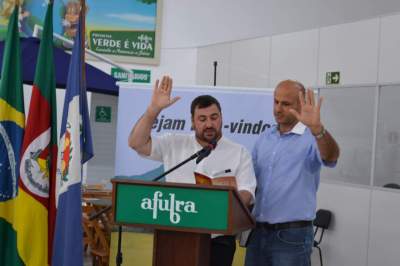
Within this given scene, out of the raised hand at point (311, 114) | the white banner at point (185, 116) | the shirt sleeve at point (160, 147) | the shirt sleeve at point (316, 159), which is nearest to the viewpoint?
the raised hand at point (311, 114)

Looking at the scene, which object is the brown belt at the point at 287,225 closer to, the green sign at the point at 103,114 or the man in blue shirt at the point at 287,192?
the man in blue shirt at the point at 287,192

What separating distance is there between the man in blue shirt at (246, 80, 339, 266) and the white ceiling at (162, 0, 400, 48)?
4.60m

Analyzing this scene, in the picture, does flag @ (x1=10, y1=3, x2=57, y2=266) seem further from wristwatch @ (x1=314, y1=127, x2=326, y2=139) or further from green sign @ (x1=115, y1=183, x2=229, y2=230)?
wristwatch @ (x1=314, y1=127, x2=326, y2=139)

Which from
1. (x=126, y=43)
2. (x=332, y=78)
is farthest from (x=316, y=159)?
(x=126, y=43)

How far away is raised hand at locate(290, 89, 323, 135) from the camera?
2.27m

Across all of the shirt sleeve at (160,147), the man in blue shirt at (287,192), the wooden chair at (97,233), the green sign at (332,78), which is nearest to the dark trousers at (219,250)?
the man in blue shirt at (287,192)

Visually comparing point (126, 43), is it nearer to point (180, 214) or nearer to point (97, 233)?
point (97, 233)

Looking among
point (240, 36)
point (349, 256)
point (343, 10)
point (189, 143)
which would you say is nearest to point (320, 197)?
point (349, 256)

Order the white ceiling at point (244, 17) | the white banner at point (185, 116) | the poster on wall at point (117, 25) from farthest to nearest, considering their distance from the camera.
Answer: the poster on wall at point (117, 25), the white ceiling at point (244, 17), the white banner at point (185, 116)

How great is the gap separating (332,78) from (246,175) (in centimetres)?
405

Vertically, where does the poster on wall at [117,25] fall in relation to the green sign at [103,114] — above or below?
above

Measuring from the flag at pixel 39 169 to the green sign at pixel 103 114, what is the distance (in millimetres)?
3539

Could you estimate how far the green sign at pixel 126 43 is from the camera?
8320mm

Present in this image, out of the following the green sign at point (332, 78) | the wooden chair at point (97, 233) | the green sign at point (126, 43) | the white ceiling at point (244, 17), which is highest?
the white ceiling at point (244, 17)
